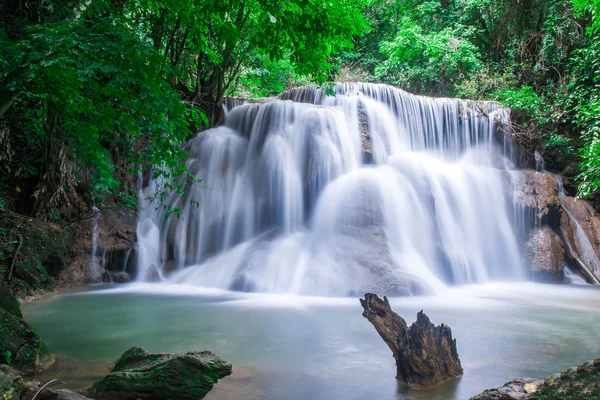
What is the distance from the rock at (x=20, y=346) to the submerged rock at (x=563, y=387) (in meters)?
3.66

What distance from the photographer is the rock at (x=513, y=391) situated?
8.61 feet

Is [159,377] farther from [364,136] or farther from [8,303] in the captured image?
[364,136]

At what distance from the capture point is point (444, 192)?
12.6 meters

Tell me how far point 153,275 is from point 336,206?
14.5ft

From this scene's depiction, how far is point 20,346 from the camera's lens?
4043 mm

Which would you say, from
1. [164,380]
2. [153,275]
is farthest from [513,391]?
[153,275]

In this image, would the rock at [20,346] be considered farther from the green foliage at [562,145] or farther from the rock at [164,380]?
the green foliage at [562,145]

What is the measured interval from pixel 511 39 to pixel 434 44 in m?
3.26

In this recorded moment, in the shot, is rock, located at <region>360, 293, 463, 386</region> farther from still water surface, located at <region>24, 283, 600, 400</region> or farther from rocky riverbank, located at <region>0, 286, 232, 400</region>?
rocky riverbank, located at <region>0, 286, 232, 400</region>

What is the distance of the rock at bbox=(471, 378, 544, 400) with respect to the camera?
262cm

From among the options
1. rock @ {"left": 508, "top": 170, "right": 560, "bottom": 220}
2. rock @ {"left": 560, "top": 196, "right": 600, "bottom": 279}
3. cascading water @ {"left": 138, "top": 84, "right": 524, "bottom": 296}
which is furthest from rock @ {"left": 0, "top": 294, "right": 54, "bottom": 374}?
rock @ {"left": 560, "top": 196, "right": 600, "bottom": 279}

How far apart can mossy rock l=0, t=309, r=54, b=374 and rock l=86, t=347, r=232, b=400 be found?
97 centimetres

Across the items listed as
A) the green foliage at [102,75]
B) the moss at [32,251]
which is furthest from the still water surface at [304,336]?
the green foliage at [102,75]

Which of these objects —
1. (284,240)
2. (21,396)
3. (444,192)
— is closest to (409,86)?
(444,192)
